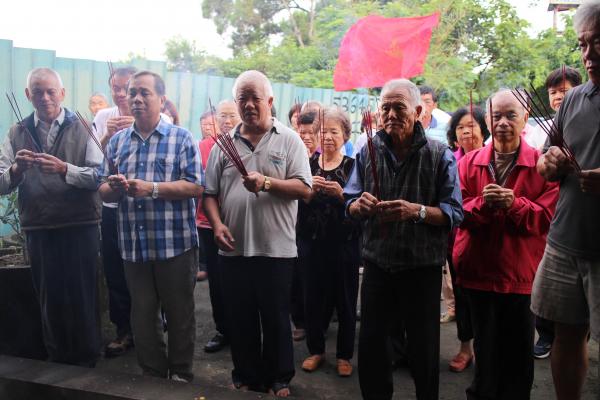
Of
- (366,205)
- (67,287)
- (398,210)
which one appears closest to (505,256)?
(398,210)

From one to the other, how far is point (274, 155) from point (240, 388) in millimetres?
1315

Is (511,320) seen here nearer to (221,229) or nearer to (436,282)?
(436,282)

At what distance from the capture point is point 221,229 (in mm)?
2764

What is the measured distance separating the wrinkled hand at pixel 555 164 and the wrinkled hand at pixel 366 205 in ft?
Result: 2.48

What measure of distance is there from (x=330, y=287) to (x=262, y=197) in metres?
0.97

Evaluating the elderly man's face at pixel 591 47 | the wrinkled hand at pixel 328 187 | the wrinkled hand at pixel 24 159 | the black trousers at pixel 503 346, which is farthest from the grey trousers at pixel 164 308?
the elderly man's face at pixel 591 47

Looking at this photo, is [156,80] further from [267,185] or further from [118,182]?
[267,185]

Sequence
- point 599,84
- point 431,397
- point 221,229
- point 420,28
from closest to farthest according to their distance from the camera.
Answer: point 599,84, point 431,397, point 221,229, point 420,28

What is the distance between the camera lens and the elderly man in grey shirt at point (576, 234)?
2.11 m

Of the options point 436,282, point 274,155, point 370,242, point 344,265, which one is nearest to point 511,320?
point 436,282

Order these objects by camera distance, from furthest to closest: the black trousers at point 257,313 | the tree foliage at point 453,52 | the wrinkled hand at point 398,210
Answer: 1. the tree foliage at point 453,52
2. the black trousers at point 257,313
3. the wrinkled hand at point 398,210

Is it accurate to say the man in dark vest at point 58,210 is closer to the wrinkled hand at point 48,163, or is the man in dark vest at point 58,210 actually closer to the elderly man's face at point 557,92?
the wrinkled hand at point 48,163

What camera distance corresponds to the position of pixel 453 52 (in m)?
8.96

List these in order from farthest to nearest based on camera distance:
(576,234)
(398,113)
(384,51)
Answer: (384,51)
(398,113)
(576,234)
